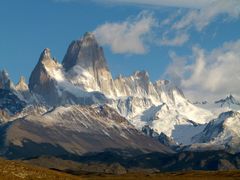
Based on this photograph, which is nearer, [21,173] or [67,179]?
[21,173]

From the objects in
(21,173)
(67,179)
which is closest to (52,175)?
(67,179)

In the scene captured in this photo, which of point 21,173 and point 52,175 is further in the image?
point 52,175

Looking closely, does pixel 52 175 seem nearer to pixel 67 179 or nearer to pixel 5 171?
pixel 67 179

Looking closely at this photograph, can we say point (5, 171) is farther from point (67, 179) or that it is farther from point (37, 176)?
point (67, 179)

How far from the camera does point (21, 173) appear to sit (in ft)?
538

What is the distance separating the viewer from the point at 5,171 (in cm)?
16125

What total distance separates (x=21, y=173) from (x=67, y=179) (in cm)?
1723

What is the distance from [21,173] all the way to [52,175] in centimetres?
1512

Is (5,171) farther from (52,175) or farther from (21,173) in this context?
(52,175)

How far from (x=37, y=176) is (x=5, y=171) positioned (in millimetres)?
9779

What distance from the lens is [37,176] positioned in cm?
16825

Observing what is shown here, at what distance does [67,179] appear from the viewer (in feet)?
584

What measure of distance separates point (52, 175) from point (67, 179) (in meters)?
3.93

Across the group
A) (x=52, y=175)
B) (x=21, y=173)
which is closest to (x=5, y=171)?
(x=21, y=173)
